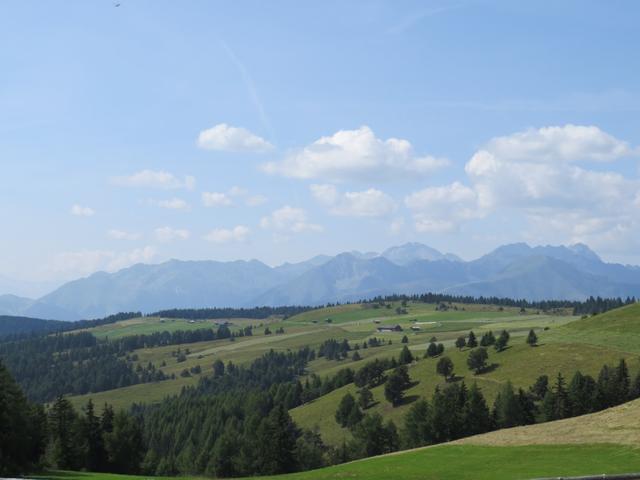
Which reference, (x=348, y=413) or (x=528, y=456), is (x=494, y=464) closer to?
(x=528, y=456)

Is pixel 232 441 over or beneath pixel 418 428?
beneath

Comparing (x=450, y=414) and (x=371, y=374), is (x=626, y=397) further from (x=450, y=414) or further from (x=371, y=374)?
(x=371, y=374)

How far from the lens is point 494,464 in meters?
52.3

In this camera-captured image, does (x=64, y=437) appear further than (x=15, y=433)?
Yes

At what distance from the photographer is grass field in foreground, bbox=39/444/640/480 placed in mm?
46438

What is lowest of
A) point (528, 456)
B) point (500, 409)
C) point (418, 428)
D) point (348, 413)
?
point (348, 413)

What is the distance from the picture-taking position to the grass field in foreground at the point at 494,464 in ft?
152

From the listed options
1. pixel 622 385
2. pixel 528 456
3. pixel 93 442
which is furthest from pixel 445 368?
pixel 528 456

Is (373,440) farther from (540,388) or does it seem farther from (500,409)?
(540,388)

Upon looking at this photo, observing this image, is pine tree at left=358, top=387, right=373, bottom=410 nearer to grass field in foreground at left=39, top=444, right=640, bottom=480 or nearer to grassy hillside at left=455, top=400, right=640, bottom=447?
grassy hillside at left=455, top=400, right=640, bottom=447

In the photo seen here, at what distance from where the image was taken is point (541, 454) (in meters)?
53.9

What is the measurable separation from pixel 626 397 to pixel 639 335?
140ft

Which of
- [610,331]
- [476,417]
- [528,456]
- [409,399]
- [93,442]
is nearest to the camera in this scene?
[528,456]

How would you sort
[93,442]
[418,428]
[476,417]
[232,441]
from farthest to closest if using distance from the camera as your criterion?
[232,441] < [418,428] < [476,417] < [93,442]
